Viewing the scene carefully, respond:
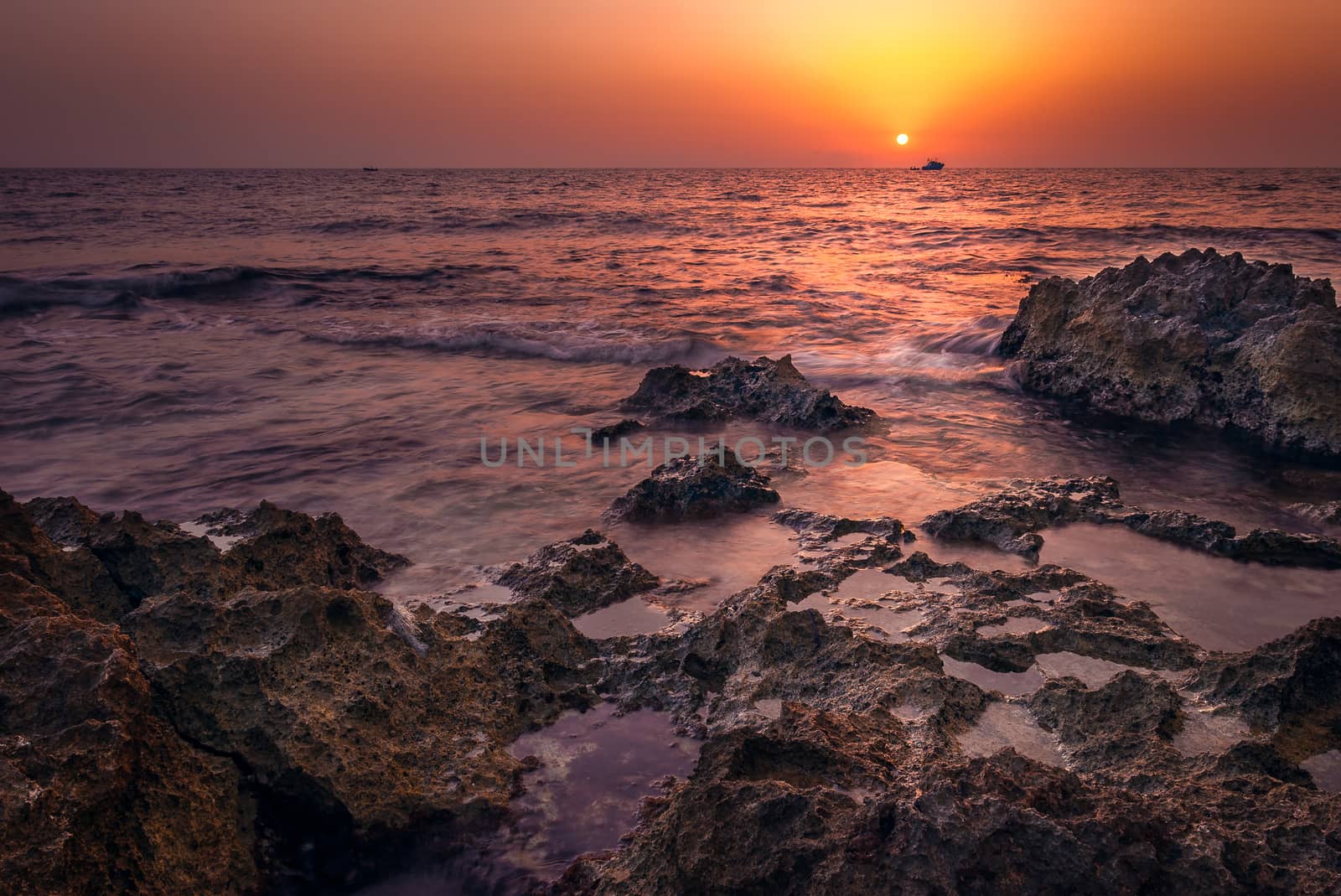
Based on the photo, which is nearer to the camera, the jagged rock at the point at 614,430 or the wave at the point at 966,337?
the jagged rock at the point at 614,430

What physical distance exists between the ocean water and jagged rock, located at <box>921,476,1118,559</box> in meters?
0.25

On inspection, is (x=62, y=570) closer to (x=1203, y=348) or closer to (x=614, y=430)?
(x=614, y=430)

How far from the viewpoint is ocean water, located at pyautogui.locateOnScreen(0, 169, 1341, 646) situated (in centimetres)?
528

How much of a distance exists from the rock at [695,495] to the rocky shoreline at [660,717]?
0.86m

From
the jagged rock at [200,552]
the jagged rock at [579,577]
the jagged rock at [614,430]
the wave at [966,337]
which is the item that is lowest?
the jagged rock at [579,577]

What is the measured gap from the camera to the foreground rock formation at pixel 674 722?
5.90ft

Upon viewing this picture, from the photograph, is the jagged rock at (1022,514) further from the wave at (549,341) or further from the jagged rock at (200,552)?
the wave at (549,341)

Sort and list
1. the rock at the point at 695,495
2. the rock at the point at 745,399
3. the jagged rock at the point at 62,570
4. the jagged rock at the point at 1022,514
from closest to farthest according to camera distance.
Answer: the jagged rock at the point at 62,570 → the jagged rock at the point at 1022,514 → the rock at the point at 695,495 → the rock at the point at 745,399

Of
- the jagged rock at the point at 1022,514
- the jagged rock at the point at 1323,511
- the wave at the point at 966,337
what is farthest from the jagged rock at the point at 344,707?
the wave at the point at 966,337

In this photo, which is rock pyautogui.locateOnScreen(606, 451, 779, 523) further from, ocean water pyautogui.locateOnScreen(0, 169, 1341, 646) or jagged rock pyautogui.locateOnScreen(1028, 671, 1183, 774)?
jagged rock pyautogui.locateOnScreen(1028, 671, 1183, 774)

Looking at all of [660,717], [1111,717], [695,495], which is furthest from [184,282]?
[1111,717]

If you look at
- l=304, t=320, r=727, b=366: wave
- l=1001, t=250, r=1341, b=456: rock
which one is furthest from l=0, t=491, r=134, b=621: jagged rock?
l=304, t=320, r=727, b=366: wave

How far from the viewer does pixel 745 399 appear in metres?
7.18

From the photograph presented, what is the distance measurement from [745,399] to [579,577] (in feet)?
12.3
